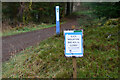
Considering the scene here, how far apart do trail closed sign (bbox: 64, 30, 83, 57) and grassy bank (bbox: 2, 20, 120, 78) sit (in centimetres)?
133

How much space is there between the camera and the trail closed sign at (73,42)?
10.6 ft

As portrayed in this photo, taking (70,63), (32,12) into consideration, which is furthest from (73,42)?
(32,12)

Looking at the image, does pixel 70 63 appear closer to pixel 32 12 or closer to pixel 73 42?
pixel 73 42

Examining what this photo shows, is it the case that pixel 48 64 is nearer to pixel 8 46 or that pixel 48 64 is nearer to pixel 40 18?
pixel 8 46

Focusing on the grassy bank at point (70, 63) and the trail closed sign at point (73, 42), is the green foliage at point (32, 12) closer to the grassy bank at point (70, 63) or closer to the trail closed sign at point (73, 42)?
the grassy bank at point (70, 63)

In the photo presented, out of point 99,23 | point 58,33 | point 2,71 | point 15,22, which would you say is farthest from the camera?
point 15,22

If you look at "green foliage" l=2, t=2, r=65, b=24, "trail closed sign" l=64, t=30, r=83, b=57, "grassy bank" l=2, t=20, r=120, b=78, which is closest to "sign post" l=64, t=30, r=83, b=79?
"trail closed sign" l=64, t=30, r=83, b=57

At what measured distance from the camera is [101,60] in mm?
5000

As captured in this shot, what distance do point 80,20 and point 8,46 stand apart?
15.4 ft

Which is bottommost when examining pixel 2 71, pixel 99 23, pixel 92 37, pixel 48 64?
pixel 2 71

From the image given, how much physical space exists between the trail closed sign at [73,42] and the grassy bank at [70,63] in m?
1.33

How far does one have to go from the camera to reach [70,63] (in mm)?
5098

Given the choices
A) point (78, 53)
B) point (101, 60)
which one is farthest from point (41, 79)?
point (101, 60)

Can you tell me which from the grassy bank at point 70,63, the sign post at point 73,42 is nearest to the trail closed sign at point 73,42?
the sign post at point 73,42
